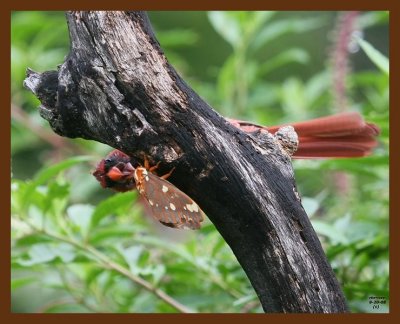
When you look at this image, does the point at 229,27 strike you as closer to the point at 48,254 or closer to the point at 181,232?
Result: the point at 181,232

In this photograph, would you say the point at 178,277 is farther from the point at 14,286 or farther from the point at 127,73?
the point at 127,73

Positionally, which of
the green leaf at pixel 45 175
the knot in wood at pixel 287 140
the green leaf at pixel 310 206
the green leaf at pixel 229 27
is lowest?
the knot in wood at pixel 287 140

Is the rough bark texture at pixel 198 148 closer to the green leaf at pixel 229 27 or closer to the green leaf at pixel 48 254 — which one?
the green leaf at pixel 48 254

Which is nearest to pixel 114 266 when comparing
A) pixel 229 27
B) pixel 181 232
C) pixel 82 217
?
pixel 82 217

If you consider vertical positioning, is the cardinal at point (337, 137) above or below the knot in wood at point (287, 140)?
above

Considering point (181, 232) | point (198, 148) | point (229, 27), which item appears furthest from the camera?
point (181, 232)

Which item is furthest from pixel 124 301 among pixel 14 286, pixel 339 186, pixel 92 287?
pixel 339 186

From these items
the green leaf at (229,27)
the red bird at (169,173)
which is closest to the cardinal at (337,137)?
the red bird at (169,173)
